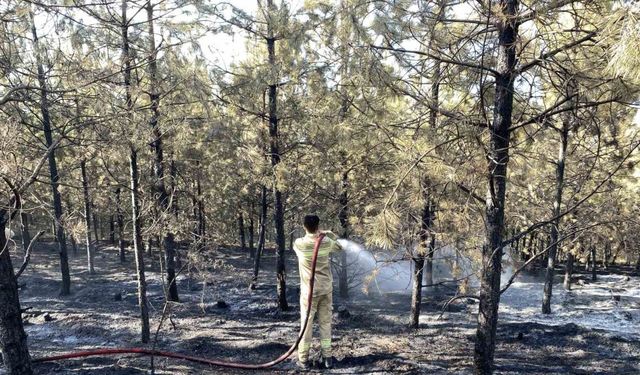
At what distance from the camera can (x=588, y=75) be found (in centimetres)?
452

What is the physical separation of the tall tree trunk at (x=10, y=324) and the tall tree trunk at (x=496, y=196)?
5770 mm

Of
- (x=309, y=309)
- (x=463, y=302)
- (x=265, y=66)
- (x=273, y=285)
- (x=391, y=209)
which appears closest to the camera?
(x=391, y=209)

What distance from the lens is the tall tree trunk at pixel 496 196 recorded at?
471 cm

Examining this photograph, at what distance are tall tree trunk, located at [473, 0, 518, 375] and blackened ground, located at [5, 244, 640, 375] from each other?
1.93 meters

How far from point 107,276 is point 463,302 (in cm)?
1774

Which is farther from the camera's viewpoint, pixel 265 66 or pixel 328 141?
pixel 328 141

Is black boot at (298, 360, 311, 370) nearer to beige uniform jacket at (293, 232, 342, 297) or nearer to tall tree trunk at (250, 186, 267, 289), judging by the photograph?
beige uniform jacket at (293, 232, 342, 297)

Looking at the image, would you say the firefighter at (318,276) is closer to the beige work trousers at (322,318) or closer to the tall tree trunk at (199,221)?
the beige work trousers at (322,318)

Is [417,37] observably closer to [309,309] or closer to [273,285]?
[309,309]

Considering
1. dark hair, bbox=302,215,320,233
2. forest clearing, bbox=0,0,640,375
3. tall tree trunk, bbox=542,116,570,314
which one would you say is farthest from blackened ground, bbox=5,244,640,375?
tall tree trunk, bbox=542,116,570,314

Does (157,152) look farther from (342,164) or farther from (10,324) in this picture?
(10,324)

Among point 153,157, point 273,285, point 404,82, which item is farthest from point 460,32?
point 273,285

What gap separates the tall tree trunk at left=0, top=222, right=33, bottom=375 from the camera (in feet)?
15.5

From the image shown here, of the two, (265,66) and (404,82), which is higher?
(265,66)
